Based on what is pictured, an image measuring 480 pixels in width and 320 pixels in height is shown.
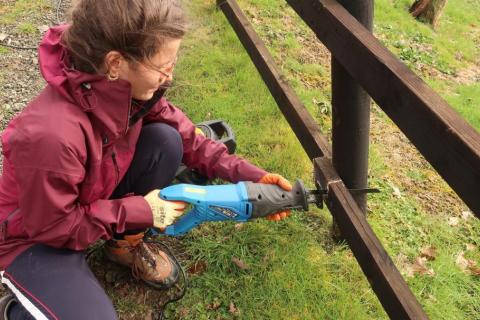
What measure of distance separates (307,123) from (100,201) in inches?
51.4

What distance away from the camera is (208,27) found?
4.96 meters

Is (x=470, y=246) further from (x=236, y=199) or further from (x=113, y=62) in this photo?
(x=113, y=62)

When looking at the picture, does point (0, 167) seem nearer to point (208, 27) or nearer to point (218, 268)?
point (218, 268)

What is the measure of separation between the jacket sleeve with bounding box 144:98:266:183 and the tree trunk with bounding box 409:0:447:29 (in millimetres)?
7124

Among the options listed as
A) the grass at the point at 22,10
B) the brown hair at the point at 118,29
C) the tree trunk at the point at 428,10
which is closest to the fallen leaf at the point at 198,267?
the brown hair at the point at 118,29

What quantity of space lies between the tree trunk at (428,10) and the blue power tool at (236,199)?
24.0ft

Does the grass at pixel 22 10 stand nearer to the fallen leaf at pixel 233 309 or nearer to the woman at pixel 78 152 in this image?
the woman at pixel 78 152

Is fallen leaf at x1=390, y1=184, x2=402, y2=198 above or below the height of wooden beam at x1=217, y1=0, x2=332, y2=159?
below

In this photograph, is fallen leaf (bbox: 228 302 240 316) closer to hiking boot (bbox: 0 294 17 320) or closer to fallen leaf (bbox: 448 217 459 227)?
hiking boot (bbox: 0 294 17 320)

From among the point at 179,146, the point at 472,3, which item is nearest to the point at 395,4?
the point at 472,3

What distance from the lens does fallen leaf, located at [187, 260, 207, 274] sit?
264 centimetres

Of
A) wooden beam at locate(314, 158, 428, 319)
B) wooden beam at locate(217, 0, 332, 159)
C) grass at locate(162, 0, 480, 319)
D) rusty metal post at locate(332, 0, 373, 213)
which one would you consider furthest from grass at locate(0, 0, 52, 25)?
wooden beam at locate(314, 158, 428, 319)

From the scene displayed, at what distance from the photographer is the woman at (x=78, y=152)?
5.56ft

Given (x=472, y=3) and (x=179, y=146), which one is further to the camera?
(x=472, y=3)
